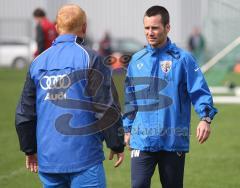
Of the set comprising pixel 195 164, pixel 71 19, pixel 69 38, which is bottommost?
pixel 195 164

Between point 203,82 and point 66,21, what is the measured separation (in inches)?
58.1

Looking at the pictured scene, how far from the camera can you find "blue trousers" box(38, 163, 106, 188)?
5.20 meters

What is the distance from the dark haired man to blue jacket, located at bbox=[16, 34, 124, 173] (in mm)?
968

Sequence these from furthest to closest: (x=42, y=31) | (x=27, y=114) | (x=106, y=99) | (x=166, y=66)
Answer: (x=42, y=31) → (x=166, y=66) → (x=27, y=114) → (x=106, y=99)

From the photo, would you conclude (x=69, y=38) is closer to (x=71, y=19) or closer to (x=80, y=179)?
(x=71, y=19)

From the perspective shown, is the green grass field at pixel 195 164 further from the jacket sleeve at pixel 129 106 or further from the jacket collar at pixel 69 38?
the jacket collar at pixel 69 38

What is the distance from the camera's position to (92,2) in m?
43.1

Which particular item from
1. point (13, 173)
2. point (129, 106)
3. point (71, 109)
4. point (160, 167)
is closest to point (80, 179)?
point (71, 109)

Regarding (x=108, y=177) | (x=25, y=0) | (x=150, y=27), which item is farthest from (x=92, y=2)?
(x=150, y=27)

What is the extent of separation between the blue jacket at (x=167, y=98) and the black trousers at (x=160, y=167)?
0.22 feet

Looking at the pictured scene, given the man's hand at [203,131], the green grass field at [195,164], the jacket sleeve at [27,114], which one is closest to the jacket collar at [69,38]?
the jacket sleeve at [27,114]

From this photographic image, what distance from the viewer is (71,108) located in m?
5.23

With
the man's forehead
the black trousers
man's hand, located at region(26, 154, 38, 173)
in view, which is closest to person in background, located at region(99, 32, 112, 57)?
the man's forehead

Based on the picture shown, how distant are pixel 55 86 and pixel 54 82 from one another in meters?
0.03
